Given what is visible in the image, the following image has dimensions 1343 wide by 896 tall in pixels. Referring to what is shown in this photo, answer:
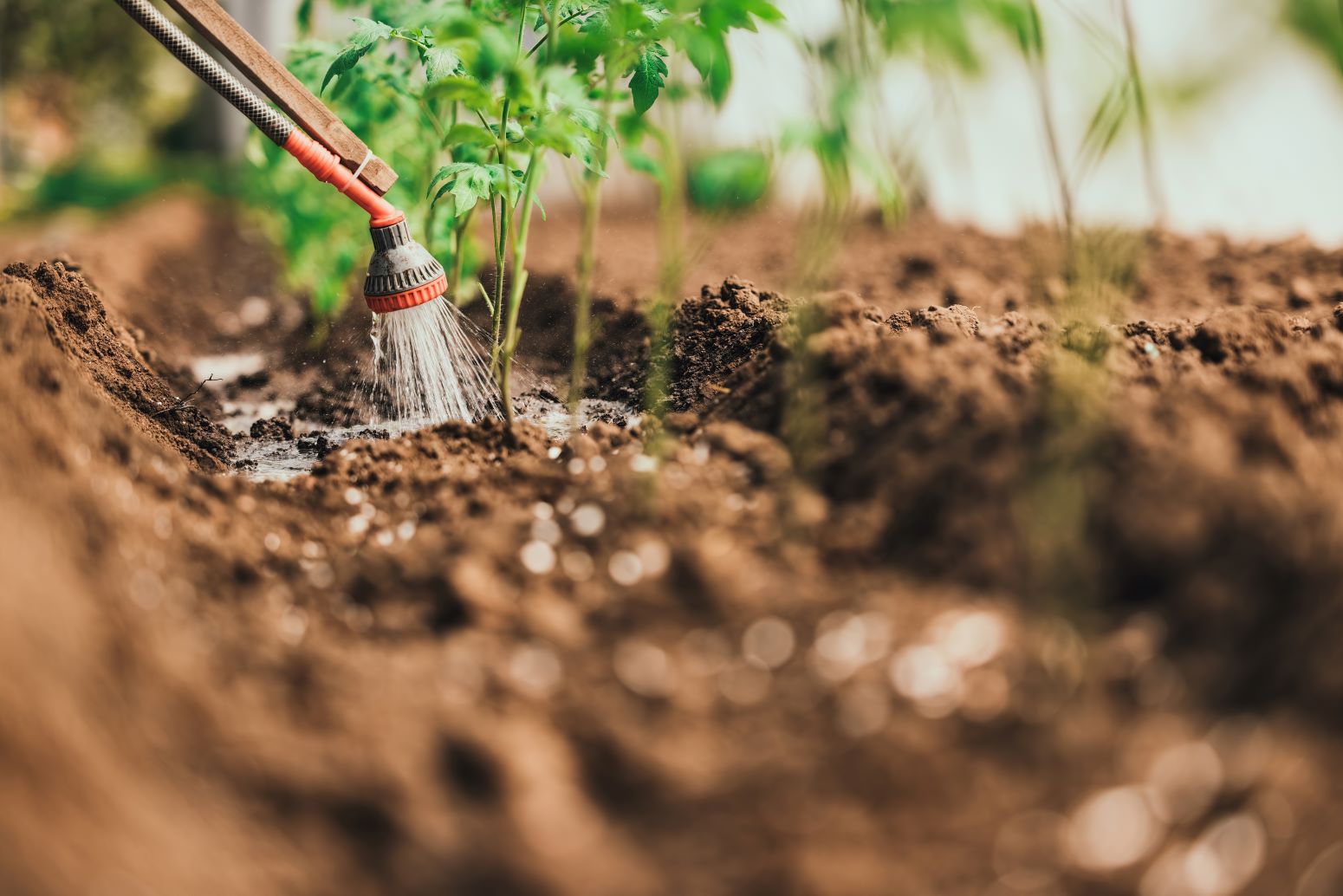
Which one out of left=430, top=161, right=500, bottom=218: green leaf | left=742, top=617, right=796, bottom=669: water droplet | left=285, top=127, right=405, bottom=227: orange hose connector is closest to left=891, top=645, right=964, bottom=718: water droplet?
left=742, top=617, right=796, bottom=669: water droplet

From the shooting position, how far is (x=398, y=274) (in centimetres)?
188

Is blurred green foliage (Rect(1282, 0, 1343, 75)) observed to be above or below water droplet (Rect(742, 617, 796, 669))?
above

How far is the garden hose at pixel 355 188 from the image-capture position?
5.89ft

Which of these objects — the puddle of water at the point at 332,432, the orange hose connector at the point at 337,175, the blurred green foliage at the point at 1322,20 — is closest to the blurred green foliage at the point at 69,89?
the puddle of water at the point at 332,432

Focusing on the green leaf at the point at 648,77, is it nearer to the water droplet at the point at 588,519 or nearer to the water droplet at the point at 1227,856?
the water droplet at the point at 588,519

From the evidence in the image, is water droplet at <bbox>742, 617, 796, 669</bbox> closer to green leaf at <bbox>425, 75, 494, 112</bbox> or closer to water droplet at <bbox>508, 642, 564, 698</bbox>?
water droplet at <bbox>508, 642, 564, 698</bbox>

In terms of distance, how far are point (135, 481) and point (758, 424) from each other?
1012 mm

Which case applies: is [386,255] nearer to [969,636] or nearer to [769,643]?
[769,643]

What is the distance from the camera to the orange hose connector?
1840 mm

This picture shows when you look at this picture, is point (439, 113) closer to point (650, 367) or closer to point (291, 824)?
point (650, 367)

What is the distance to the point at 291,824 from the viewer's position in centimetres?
89

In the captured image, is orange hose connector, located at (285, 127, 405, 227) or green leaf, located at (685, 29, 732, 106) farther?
orange hose connector, located at (285, 127, 405, 227)

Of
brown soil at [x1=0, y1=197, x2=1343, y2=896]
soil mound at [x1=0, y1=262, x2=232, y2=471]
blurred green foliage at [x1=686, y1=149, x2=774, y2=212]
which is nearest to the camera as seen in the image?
brown soil at [x1=0, y1=197, x2=1343, y2=896]

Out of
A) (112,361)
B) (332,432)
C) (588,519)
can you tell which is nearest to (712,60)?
(588,519)
